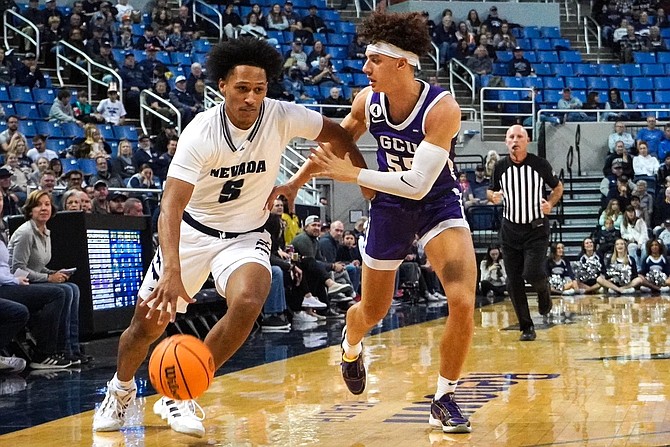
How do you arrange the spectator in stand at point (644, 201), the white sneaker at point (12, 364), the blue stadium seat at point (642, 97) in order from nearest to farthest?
the white sneaker at point (12, 364)
the spectator in stand at point (644, 201)
the blue stadium seat at point (642, 97)

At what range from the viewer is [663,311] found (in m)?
14.4

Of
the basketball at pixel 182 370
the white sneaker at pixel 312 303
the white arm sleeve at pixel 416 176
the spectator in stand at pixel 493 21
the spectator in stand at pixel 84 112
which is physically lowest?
the white sneaker at pixel 312 303

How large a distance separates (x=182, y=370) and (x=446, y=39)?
21693mm

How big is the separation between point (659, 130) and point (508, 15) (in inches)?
240

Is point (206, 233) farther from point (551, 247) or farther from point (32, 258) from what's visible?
point (551, 247)

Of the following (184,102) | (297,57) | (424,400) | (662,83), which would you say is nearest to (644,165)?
(662,83)

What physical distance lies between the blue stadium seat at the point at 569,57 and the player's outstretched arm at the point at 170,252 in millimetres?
22385

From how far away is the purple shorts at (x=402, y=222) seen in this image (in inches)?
228

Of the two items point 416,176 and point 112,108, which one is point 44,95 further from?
point 416,176

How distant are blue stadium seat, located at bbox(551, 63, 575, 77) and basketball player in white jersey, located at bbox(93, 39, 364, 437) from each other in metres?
21.1

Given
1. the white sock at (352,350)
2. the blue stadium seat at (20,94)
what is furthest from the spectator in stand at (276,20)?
the white sock at (352,350)

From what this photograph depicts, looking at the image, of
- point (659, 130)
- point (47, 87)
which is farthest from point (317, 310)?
point (659, 130)

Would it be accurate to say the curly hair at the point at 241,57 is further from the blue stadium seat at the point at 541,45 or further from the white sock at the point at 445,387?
the blue stadium seat at the point at 541,45

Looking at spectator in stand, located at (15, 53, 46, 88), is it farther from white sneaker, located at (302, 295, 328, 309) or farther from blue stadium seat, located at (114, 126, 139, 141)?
white sneaker, located at (302, 295, 328, 309)
